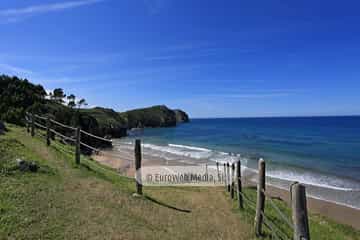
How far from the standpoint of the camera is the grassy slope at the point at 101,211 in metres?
4.43

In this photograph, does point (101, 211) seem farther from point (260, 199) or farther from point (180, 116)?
point (180, 116)

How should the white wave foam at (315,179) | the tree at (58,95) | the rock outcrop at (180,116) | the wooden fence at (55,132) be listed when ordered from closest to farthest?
the wooden fence at (55,132), the white wave foam at (315,179), the tree at (58,95), the rock outcrop at (180,116)

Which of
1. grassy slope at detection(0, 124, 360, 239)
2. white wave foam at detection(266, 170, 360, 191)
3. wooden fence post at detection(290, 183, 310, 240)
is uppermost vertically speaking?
Result: wooden fence post at detection(290, 183, 310, 240)

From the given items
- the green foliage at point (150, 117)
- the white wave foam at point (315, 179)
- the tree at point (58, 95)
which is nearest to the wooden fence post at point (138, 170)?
the white wave foam at point (315, 179)

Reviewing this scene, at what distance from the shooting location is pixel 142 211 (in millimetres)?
5824

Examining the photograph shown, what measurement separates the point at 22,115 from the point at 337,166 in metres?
24.6

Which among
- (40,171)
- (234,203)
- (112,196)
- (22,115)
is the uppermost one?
(22,115)

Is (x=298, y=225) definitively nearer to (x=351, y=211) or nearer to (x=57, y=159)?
(x=57, y=159)

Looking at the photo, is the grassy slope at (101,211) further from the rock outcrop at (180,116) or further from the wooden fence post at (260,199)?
the rock outcrop at (180,116)

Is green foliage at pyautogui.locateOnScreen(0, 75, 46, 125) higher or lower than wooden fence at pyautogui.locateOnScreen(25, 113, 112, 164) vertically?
higher

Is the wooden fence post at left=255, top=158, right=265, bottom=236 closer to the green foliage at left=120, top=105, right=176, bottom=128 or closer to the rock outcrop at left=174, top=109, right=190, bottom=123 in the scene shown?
the green foliage at left=120, top=105, right=176, bottom=128

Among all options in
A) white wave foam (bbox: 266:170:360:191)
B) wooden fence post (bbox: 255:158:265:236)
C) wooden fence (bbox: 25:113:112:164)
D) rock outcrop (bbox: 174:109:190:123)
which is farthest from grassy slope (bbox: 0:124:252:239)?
rock outcrop (bbox: 174:109:190:123)

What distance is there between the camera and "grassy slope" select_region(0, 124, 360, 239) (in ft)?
14.5

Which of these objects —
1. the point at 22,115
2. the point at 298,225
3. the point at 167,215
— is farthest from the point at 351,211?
the point at 22,115
